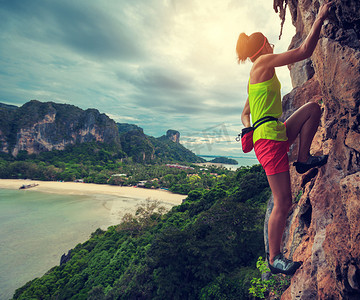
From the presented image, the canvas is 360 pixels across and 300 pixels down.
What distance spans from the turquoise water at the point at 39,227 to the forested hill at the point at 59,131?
1469 inches

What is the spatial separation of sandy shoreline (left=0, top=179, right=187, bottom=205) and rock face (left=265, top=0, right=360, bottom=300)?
35.3m

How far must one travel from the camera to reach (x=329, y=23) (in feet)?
6.57

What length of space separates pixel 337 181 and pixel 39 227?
30067mm

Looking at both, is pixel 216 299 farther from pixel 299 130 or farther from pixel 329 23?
pixel 329 23

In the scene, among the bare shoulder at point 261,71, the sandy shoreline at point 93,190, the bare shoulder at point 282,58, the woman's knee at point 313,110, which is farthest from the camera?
the sandy shoreline at point 93,190

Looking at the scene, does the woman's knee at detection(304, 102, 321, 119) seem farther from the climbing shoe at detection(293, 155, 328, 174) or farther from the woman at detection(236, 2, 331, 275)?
the climbing shoe at detection(293, 155, 328, 174)

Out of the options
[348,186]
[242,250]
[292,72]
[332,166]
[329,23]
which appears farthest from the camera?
[242,250]

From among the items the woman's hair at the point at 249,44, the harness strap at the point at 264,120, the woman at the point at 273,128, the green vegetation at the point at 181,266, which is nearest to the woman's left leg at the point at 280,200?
the woman at the point at 273,128

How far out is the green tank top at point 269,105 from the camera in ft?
6.58

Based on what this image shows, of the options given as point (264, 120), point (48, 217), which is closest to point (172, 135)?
point (48, 217)

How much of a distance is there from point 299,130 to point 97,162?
256 feet

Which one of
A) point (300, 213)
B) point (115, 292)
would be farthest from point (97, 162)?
point (300, 213)

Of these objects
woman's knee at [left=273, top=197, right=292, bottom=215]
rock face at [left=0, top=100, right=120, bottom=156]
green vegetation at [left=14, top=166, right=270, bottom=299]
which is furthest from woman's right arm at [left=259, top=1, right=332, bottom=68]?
rock face at [left=0, top=100, right=120, bottom=156]

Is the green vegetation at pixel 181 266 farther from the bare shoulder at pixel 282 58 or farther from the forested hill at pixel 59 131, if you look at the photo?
the forested hill at pixel 59 131
